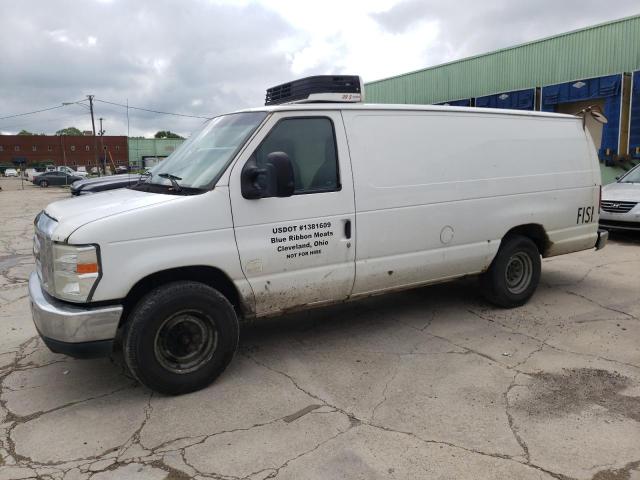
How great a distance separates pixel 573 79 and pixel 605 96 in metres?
1.20

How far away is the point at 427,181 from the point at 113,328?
2.95 metres

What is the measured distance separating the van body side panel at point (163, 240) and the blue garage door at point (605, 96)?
14458mm

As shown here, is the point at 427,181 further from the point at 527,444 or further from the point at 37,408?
the point at 37,408

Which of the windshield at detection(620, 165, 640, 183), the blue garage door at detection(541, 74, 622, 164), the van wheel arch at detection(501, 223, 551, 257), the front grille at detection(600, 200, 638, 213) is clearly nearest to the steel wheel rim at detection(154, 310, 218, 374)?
the van wheel arch at detection(501, 223, 551, 257)

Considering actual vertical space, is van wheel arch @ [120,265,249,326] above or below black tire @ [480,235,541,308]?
above

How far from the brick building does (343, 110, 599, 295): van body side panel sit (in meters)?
90.6

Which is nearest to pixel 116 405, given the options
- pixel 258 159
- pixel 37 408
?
pixel 37 408

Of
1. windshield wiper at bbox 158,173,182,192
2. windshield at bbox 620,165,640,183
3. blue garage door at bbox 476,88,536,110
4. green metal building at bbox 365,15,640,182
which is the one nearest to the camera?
windshield wiper at bbox 158,173,182,192

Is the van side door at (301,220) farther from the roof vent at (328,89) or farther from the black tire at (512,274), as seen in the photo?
the black tire at (512,274)

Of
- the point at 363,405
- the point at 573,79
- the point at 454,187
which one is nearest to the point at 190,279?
A: the point at 363,405

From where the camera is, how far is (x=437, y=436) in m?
3.25

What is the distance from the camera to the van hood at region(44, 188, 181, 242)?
3.49 metres

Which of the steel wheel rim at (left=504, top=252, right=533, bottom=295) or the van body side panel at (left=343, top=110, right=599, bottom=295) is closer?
the van body side panel at (left=343, top=110, right=599, bottom=295)

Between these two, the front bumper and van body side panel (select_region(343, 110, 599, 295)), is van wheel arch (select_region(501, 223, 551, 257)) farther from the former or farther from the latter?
the front bumper
